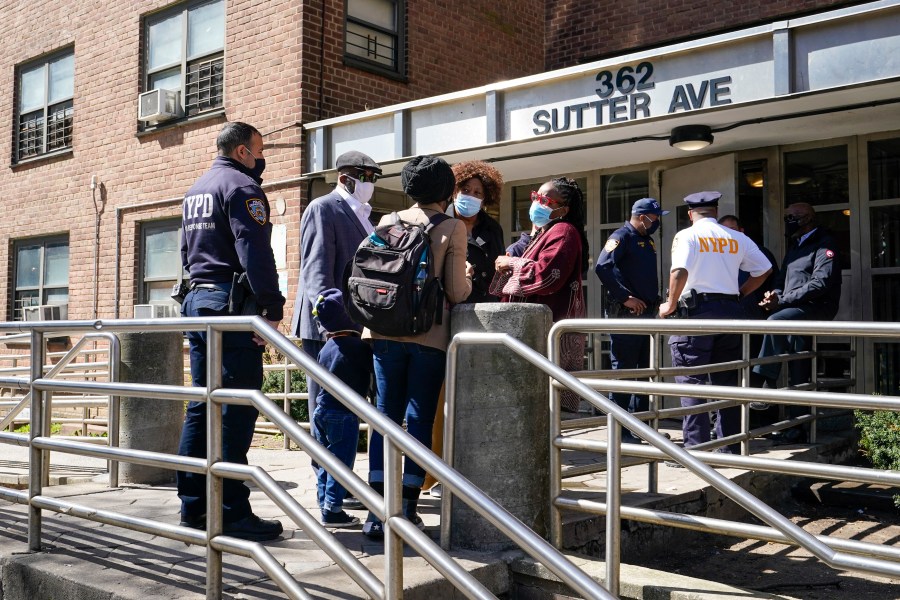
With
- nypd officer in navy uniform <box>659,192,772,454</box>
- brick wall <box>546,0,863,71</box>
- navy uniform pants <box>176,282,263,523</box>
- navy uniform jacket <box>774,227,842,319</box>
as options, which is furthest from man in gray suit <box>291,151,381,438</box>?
brick wall <box>546,0,863,71</box>

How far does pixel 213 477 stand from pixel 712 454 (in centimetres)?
188

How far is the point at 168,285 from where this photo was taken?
1202 cm

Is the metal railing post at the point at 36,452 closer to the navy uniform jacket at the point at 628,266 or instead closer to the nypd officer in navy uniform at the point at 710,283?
the nypd officer in navy uniform at the point at 710,283

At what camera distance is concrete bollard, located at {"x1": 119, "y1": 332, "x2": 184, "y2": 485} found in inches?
215

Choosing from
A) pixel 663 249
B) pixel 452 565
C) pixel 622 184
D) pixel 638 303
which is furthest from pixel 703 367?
pixel 622 184

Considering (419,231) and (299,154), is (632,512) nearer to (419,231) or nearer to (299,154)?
(419,231)

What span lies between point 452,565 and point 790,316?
5.22 meters

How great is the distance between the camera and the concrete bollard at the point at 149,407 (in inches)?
A: 215

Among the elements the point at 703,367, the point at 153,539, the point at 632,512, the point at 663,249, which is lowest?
the point at 153,539

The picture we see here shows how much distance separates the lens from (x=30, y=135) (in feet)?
47.4

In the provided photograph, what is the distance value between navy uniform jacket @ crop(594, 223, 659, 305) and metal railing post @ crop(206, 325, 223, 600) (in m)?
3.99

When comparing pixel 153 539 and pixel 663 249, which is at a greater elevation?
pixel 663 249

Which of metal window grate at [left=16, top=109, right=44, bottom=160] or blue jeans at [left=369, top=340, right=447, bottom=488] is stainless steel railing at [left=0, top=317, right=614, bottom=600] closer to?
blue jeans at [left=369, top=340, right=447, bottom=488]

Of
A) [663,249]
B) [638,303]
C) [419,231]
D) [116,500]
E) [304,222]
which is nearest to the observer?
[419,231]
